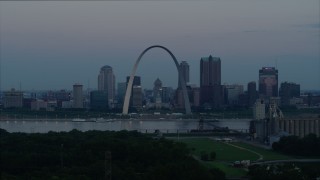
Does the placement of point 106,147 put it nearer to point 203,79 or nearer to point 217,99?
point 217,99

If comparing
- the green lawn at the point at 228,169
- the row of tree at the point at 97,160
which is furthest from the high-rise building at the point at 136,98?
the green lawn at the point at 228,169

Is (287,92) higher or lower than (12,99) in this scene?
higher

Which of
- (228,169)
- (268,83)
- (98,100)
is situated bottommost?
(228,169)

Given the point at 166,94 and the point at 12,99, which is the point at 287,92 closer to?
the point at 166,94

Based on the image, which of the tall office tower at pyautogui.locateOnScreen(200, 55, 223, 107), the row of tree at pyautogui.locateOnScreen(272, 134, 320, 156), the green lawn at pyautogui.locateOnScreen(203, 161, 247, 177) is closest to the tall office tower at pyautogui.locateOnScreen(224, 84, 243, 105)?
the tall office tower at pyautogui.locateOnScreen(200, 55, 223, 107)

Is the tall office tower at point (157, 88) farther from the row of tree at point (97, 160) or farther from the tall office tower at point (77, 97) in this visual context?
the row of tree at point (97, 160)

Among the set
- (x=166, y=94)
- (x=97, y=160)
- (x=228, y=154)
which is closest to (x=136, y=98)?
(x=166, y=94)
